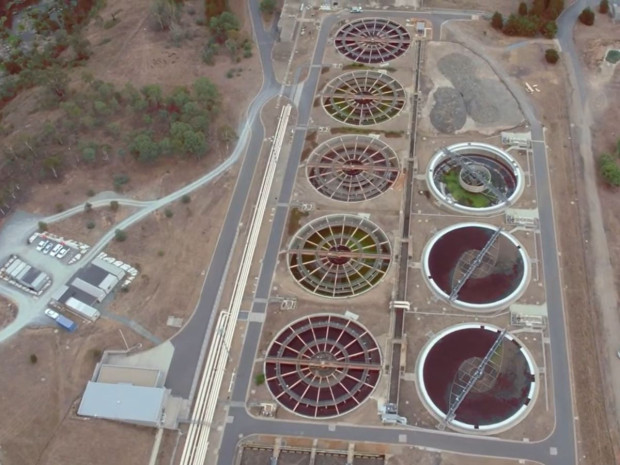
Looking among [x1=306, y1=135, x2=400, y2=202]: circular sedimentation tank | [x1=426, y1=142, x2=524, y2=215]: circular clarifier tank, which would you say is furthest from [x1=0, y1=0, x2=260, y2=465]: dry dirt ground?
[x1=426, y1=142, x2=524, y2=215]: circular clarifier tank

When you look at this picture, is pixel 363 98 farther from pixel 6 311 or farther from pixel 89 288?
pixel 6 311

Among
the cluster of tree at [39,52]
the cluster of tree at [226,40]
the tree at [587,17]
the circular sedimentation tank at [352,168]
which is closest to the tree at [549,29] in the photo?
the tree at [587,17]

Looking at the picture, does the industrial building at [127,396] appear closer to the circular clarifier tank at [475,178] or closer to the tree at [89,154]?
the tree at [89,154]

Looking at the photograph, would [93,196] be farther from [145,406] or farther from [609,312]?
[609,312]

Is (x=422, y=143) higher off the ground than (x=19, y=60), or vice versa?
(x=19, y=60)

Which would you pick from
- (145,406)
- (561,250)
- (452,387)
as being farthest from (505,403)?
(145,406)
